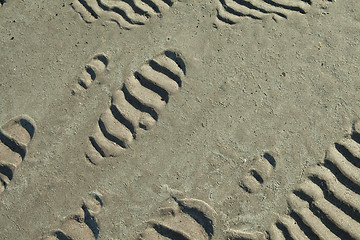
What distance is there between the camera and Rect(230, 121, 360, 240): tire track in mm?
2752

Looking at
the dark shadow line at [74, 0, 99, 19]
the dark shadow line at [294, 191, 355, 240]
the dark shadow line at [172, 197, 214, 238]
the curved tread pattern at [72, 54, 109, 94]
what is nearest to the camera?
the dark shadow line at [294, 191, 355, 240]

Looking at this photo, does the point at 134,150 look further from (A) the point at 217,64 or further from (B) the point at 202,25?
(B) the point at 202,25

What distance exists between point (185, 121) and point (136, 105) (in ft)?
1.40

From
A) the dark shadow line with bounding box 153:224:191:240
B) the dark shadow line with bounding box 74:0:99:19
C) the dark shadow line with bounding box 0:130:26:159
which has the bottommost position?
the dark shadow line with bounding box 153:224:191:240

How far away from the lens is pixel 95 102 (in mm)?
3164

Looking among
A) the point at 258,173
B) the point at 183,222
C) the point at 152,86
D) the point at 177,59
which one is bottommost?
the point at 183,222

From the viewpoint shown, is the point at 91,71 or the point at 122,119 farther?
the point at 91,71

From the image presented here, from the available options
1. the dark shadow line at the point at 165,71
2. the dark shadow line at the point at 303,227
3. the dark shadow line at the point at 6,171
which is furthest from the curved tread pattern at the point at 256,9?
the dark shadow line at the point at 6,171

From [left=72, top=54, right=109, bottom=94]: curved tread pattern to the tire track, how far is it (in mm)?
1699

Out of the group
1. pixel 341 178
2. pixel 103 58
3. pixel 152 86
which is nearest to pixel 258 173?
pixel 341 178

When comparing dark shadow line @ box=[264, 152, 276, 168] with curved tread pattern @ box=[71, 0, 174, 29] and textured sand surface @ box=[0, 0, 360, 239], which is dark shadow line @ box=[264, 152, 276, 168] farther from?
curved tread pattern @ box=[71, 0, 174, 29]

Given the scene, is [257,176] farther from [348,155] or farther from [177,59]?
[177,59]

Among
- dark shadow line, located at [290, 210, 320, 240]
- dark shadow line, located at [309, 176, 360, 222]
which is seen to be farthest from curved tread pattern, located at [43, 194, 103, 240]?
dark shadow line, located at [309, 176, 360, 222]

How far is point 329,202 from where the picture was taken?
279 centimetres
